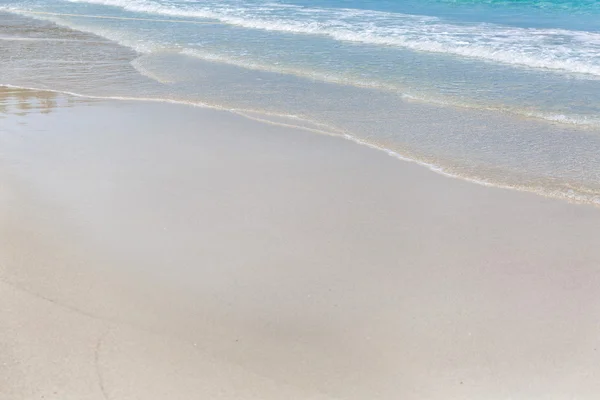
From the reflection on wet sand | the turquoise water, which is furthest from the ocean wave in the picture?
the reflection on wet sand

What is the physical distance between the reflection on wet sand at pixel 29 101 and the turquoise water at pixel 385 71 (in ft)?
1.32

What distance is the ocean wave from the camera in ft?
36.5

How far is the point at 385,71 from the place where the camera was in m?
10.3

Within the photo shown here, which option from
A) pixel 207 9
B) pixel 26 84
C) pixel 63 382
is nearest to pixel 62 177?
pixel 63 382

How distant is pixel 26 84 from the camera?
→ 9391 mm

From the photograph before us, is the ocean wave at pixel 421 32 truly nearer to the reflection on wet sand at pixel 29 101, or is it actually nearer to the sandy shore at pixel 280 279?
the sandy shore at pixel 280 279

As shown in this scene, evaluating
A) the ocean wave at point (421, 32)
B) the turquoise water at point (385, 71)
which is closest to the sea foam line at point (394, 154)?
the turquoise water at point (385, 71)

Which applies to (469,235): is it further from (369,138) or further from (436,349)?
(369,138)

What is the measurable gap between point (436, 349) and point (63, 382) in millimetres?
1923

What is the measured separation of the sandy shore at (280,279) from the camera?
11.3 ft

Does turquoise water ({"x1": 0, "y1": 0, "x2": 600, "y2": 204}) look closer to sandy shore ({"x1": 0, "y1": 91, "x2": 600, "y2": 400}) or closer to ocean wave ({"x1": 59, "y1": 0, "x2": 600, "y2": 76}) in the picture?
ocean wave ({"x1": 59, "y1": 0, "x2": 600, "y2": 76})

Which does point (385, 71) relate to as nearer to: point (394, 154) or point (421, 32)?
point (421, 32)

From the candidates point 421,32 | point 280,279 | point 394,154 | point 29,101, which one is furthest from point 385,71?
point 280,279

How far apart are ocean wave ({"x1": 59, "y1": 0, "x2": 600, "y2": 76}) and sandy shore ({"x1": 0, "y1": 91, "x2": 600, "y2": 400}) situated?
583 cm
